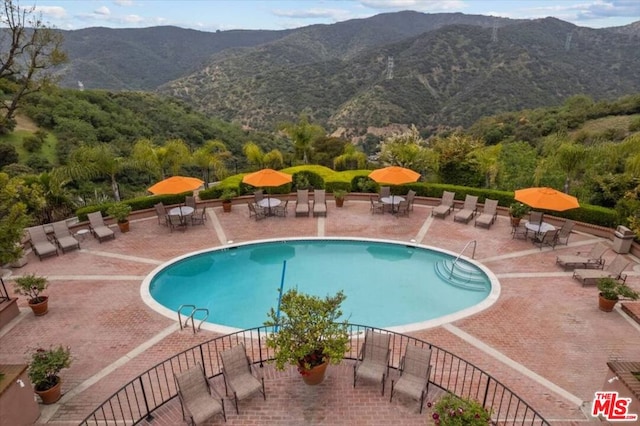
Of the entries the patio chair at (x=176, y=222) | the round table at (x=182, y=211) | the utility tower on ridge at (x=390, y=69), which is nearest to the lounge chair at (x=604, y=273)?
the round table at (x=182, y=211)

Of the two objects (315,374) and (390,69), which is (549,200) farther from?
(390,69)

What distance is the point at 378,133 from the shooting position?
77.2m

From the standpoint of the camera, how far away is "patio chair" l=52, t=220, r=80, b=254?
16.1 meters

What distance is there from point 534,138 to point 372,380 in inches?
2051

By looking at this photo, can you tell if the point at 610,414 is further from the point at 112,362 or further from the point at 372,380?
the point at 112,362

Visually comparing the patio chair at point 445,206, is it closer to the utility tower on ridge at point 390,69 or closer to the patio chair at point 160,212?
the patio chair at point 160,212

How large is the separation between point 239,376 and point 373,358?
124 inches

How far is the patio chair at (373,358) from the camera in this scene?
8734mm

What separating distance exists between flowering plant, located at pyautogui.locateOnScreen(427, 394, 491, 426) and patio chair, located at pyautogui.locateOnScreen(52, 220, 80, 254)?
15.9m

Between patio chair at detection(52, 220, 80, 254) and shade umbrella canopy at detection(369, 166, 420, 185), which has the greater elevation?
shade umbrella canopy at detection(369, 166, 420, 185)

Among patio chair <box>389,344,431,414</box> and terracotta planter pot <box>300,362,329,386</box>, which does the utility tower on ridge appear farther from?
terracotta planter pot <box>300,362,329,386</box>

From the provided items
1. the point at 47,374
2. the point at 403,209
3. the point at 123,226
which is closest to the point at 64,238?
the point at 123,226

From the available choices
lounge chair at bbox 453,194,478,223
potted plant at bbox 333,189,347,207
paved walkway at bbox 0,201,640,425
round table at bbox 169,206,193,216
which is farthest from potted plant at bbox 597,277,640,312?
round table at bbox 169,206,193,216

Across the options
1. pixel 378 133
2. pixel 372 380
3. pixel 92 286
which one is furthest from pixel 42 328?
pixel 378 133
